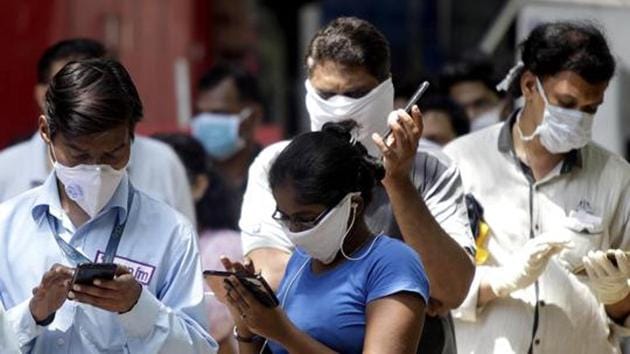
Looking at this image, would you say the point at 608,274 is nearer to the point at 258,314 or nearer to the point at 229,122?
the point at 258,314

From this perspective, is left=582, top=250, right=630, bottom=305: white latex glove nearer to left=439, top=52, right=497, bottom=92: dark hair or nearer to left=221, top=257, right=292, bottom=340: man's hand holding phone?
left=221, top=257, right=292, bottom=340: man's hand holding phone

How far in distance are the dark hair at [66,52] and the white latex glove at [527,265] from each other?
205cm

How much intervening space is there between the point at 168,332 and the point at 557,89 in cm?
190

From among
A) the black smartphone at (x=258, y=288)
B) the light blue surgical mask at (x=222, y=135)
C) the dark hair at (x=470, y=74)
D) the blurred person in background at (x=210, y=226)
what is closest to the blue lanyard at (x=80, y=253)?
the black smartphone at (x=258, y=288)

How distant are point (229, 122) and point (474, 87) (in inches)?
50.2

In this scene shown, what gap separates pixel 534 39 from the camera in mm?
6227

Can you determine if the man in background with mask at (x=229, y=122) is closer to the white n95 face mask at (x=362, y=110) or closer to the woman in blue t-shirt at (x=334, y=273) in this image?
the white n95 face mask at (x=362, y=110)

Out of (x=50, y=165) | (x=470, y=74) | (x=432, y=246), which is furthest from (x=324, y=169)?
(x=470, y=74)

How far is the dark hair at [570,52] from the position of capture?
240 inches

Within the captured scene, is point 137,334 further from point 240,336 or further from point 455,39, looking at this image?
point 455,39

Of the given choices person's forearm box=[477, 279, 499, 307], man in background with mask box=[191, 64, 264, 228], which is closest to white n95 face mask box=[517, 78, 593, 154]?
person's forearm box=[477, 279, 499, 307]

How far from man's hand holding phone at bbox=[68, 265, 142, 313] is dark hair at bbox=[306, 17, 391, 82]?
3.55 feet

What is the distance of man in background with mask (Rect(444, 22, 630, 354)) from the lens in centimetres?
602

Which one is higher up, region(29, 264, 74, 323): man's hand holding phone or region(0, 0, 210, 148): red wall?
region(29, 264, 74, 323): man's hand holding phone
